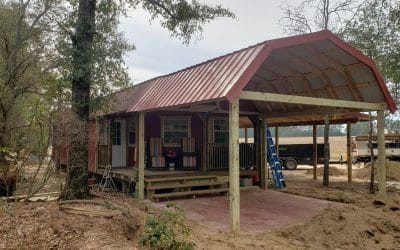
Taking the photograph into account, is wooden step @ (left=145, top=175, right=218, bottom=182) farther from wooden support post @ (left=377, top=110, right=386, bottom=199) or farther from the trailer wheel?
the trailer wheel

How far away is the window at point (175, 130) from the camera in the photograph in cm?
1404

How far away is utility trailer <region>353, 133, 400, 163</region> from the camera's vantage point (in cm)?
2358

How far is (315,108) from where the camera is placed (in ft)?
37.2

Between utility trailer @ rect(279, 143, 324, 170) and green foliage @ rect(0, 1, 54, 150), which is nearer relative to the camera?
green foliage @ rect(0, 1, 54, 150)

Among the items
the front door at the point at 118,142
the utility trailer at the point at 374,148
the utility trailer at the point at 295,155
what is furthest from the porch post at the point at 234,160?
the utility trailer at the point at 374,148

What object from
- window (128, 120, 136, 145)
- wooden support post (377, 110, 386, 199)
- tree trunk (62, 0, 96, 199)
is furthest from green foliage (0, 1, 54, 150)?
wooden support post (377, 110, 386, 199)

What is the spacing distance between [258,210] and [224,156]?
4695 mm

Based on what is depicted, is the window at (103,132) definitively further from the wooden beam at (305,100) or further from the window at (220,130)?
the wooden beam at (305,100)

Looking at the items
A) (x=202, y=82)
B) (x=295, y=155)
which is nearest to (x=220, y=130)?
(x=202, y=82)

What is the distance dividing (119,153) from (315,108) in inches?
303

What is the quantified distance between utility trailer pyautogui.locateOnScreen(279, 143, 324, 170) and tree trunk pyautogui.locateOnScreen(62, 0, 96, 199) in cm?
1651

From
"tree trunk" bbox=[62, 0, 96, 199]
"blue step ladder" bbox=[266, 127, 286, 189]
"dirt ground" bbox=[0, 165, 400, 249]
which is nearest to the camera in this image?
"dirt ground" bbox=[0, 165, 400, 249]

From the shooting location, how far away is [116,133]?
14.4 meters

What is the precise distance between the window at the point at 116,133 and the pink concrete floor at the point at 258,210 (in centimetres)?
479
